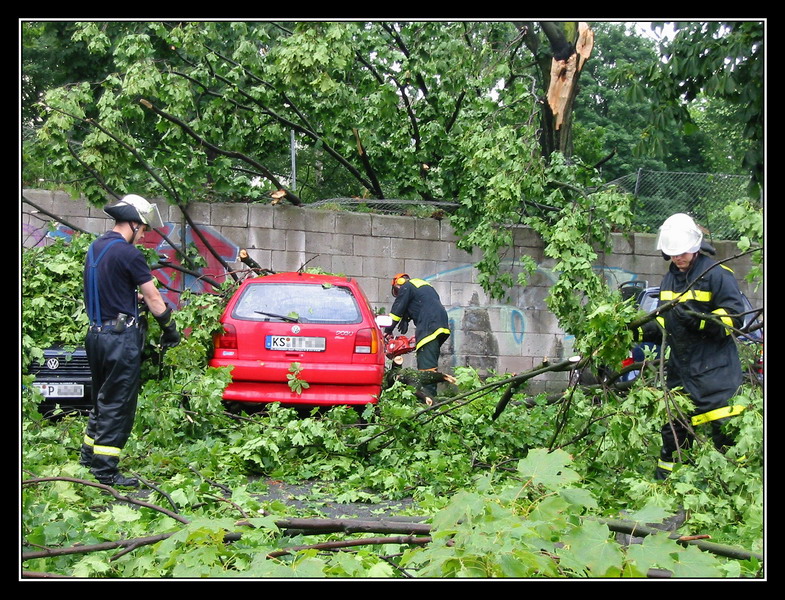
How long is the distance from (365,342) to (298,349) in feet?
2.03

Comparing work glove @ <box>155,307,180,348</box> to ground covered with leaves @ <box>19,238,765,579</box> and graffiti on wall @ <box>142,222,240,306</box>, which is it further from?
graffiti on wall @ <box>142,222,240,306</box>

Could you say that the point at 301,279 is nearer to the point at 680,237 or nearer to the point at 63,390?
the point at 63,390

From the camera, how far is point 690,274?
5078mm

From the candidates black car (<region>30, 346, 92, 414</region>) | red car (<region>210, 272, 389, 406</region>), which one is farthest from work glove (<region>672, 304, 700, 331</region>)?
black car (<region>30, 346, 92, 414</region>)

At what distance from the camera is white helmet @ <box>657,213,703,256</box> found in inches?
197

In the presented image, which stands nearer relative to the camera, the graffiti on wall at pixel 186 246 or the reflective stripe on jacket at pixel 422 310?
the reflective stripe on jacket at pixel 422 310

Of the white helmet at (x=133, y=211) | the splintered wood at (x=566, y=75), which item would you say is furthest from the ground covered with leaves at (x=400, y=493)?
the splintered wood at (x=566, y=75)

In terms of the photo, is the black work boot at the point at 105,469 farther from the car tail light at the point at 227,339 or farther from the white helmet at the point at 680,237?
the white helmet at the point at 680,237

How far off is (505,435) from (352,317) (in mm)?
2194

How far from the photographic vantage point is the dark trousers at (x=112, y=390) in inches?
208

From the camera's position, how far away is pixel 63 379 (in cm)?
732

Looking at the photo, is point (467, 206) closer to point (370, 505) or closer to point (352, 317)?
point (352, 317)

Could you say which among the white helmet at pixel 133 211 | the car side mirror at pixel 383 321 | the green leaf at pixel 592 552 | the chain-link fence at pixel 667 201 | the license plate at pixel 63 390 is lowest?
the license plate at pixel 63 390
